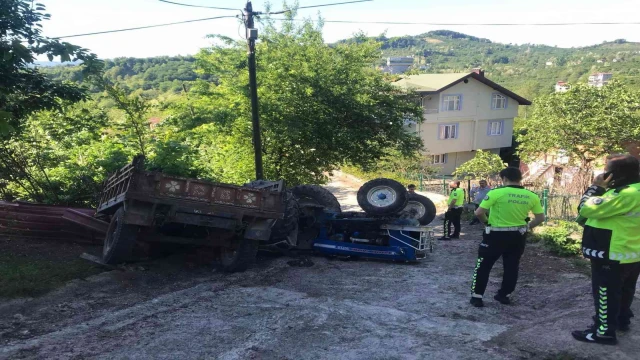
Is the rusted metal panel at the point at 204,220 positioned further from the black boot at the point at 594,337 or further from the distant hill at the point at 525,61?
the distant hill at the point at 525,61

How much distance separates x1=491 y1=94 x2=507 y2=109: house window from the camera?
4254 centimetres

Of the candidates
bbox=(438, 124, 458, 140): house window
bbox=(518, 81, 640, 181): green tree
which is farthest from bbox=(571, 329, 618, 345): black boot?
bbox=(438, 124, 458, 140): house window

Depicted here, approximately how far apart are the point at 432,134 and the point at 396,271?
108ft

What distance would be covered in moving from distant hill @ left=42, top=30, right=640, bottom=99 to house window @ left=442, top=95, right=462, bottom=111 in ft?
14.7

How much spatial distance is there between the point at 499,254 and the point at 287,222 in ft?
10.9

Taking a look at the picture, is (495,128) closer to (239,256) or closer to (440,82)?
(440,82)

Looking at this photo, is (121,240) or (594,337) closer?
(594,337)

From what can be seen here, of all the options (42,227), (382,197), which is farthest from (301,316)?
(42,227)

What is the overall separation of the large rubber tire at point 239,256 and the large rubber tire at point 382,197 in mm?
2243

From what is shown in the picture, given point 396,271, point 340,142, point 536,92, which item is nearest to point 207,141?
point 340,142

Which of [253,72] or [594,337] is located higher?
[253,72]

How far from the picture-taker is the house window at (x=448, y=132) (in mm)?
40291

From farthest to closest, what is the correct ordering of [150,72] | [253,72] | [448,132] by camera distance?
[150,72] < [448,132] < [253,72]

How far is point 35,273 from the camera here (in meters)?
7.19
